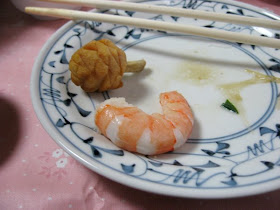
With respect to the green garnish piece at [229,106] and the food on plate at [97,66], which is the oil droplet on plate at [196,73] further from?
the food on plate at [97,66]

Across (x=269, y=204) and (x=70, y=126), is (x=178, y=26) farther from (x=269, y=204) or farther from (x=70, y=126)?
(x=269, y=204)

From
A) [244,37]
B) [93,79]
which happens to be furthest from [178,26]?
[93,79]

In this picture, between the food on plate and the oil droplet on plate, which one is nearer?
the food on plate

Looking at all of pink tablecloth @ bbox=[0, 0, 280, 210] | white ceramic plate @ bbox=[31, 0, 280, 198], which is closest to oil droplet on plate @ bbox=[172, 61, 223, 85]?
white ceramic plate @ bbox=[31, 0, 280, 198]

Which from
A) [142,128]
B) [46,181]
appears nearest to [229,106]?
[142,128]

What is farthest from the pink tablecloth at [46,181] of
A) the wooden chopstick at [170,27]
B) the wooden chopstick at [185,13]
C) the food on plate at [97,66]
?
the wooden chopstick at [185,13]

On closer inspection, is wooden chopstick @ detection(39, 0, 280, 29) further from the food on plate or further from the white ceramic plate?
the food on plate

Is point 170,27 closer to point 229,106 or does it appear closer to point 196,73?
point 196,73
